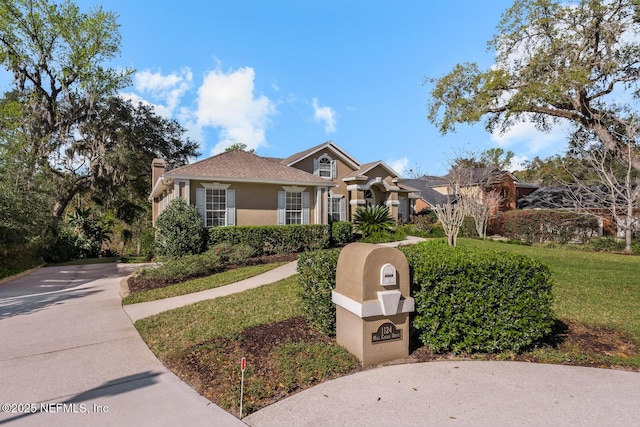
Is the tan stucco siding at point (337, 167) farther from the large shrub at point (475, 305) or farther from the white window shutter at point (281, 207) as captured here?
the large shrub at point (475, 305)

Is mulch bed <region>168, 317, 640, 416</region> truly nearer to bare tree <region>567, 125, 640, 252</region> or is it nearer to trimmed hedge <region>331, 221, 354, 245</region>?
bare tree <region>567, 125, 640, 252</region>

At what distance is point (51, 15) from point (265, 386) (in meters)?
26.9

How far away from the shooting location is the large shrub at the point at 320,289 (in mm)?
4957

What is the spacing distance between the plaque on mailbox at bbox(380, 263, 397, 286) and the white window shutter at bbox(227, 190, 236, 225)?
11.0 metres

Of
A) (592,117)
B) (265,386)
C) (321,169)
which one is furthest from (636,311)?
(321,169)

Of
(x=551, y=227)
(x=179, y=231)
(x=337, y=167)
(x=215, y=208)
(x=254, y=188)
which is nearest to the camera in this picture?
(x=179, y=231)

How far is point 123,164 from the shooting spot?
2044cm

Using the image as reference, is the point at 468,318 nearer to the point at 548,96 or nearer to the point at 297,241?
the point at 297,241

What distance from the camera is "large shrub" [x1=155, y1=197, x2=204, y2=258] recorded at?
40.0ft

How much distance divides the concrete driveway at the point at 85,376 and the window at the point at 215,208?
6534 mm

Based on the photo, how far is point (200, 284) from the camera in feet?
30.5

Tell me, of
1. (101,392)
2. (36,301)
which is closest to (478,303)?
(101,392)

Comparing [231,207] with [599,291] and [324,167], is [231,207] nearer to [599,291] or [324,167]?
[324,167]

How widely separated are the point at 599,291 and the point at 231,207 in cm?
1233
